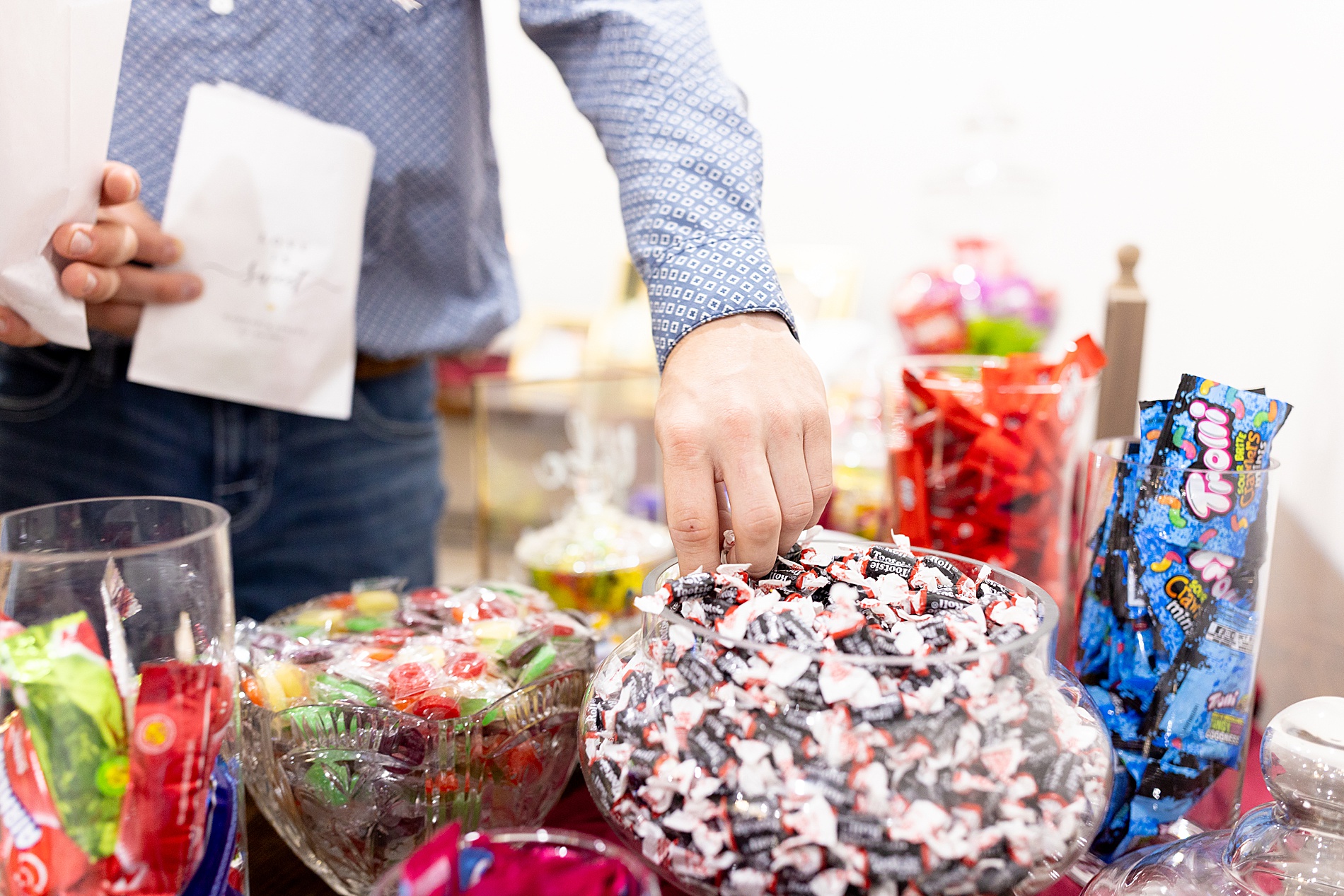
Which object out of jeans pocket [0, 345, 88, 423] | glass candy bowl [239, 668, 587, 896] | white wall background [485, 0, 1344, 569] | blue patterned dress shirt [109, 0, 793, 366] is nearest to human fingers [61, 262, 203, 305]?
blue patterned dress shirt [109, 0, 793, 366]

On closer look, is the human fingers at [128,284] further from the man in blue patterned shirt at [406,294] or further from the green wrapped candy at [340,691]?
the green wrapped candy at [340,691]

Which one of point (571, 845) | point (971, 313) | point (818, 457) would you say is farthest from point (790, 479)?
point (971, 313)

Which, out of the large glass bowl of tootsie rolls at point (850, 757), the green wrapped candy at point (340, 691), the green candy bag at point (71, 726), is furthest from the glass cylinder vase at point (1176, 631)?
the green candy bag at point (71, 726)

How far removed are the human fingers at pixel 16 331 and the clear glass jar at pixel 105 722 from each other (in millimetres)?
494

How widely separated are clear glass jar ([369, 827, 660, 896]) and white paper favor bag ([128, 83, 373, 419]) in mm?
772

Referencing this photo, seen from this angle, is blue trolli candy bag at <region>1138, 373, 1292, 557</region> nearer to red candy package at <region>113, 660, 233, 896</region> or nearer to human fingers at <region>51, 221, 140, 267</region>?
red candy package at <region>113, 660, 233, 896</region>

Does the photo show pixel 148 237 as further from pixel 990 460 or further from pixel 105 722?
pixel 990 460

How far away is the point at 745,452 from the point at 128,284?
734 millimetres

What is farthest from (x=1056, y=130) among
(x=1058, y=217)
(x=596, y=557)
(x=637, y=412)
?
(x=596, y=557)

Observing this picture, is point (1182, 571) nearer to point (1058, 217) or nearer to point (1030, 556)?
point (1030, 556)

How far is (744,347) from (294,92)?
27.8 inches

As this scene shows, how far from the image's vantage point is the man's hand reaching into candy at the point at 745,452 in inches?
23.1

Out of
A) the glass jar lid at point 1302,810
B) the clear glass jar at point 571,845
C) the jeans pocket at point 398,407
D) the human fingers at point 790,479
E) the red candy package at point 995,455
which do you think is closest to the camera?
the clear glass jar at point 571,845

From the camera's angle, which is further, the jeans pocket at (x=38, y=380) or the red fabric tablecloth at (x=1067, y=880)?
the jeans pocket at (x=38, y=380)
